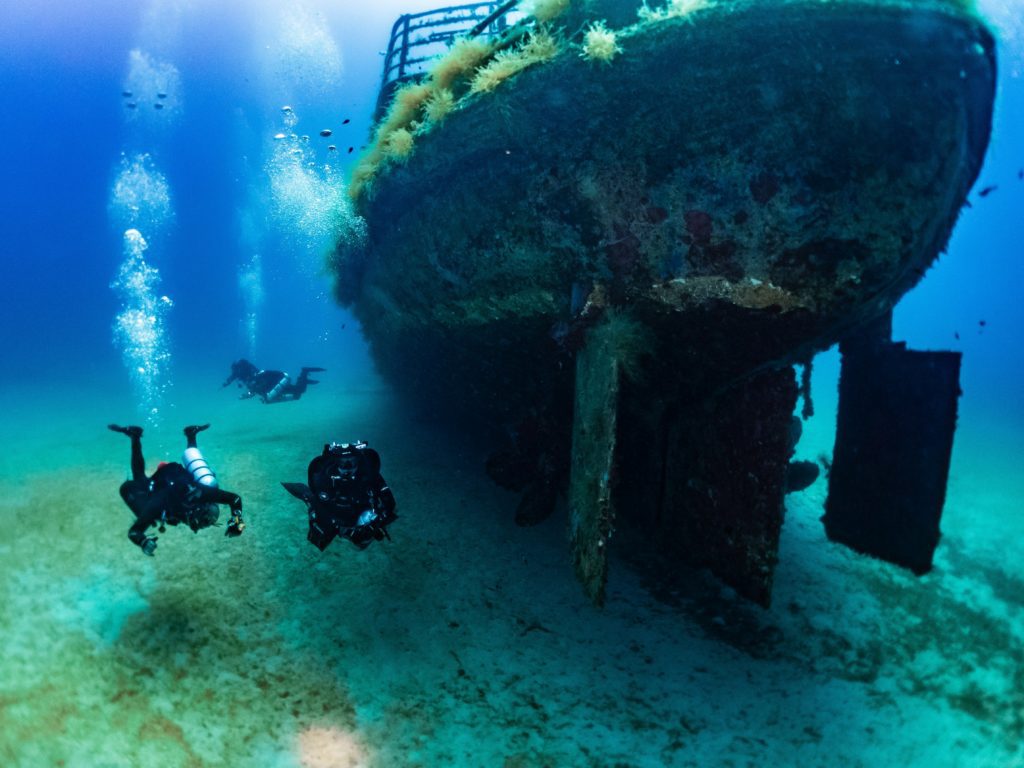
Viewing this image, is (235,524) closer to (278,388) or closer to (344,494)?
(344,494)

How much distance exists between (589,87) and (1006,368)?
82.8 m

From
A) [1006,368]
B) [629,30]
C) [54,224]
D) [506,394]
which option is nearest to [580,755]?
[506,394]

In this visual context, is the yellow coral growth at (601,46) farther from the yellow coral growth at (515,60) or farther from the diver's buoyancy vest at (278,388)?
the diver's buoyancy vest at (278,388)

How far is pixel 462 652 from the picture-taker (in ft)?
14.2

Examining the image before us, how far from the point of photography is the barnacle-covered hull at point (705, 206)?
11.4ft

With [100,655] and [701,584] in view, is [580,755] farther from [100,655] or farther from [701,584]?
[100,655]

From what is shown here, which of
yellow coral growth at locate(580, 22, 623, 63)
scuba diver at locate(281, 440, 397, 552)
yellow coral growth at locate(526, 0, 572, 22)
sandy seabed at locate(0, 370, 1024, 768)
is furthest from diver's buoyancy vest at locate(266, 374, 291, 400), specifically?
yellow coral growth at locate(580, 22, 623, 63)

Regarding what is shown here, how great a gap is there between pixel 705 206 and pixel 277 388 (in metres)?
14.6

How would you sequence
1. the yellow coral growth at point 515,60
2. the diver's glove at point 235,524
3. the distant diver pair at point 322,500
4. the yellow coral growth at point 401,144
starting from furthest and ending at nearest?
the yellow coral growth at point 401,144 < the diver's glove at point 235,524 < the distant diver pair at point 322,500 < the yellow coral growth at point 515,60

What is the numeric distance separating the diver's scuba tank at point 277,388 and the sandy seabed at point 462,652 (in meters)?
9.14

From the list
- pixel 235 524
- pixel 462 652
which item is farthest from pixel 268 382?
pixel 462 652

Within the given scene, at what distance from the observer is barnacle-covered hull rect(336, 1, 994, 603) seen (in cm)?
346

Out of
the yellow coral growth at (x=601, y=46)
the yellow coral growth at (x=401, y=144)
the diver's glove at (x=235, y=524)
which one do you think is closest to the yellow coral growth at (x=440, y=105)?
the yellow coral growth at (x=401, y=144)

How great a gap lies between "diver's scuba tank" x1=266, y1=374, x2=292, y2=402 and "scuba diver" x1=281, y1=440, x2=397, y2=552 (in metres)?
12.4
